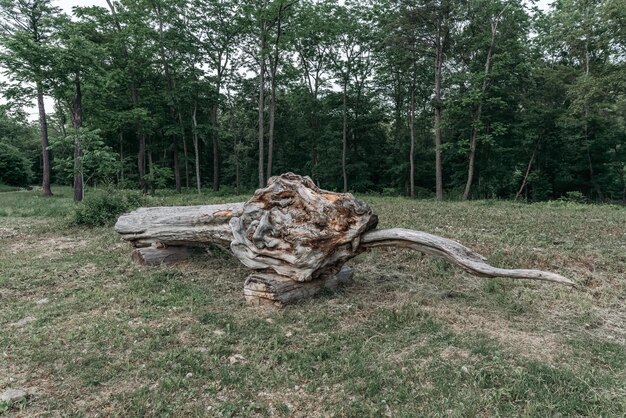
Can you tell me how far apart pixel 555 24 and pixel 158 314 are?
78.1ft

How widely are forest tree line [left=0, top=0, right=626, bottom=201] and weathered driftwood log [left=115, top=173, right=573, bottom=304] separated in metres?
9.38

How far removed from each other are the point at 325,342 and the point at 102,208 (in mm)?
8709

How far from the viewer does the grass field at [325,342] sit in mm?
2559

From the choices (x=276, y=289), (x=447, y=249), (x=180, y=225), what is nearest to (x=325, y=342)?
(x=276, y=289)

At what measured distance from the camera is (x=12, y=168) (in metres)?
28.2

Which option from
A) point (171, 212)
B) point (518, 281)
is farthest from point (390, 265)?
point (171, 212)

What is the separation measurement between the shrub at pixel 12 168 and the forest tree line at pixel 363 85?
0.76 ft

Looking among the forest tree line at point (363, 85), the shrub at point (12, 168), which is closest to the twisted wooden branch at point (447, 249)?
the forest tree line at point (363, 85)

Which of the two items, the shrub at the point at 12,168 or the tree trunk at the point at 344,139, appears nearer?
the tree trunk at the point at 344,139

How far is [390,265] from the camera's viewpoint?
5801mm

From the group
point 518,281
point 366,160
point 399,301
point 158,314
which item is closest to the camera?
point 158,314

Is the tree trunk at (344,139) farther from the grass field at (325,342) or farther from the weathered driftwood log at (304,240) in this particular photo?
the weathered driftwood log at (304,240)

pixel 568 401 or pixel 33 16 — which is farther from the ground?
pixel 33 16

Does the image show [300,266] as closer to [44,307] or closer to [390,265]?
[390,265]
